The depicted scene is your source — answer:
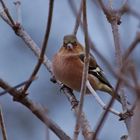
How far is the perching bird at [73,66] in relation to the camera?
4344 mm

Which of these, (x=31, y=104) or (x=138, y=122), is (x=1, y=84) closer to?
(x=31, y=104)

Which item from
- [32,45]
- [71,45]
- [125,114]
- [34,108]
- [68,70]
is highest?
[71,45]

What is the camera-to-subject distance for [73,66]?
15.1 ft

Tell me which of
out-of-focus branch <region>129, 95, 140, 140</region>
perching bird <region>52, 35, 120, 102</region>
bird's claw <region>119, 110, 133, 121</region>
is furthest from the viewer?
perching bird <region>52, 35, 120, 102</region>

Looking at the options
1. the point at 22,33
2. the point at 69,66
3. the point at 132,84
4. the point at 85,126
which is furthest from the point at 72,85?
the point at 132,84

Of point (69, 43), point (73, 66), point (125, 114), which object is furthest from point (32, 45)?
point (73, 66)

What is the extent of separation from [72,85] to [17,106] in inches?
138

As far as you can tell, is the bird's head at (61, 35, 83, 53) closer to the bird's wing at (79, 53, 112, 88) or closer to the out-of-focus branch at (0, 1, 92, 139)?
the bird's wing at (79, 53, 112, 88)

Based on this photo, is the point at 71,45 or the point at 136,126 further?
the point at 71,45

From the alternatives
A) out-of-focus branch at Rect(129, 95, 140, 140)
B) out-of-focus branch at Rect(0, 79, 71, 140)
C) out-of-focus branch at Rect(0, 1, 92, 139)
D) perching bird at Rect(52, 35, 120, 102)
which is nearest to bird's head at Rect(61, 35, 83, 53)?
perching bird at Rect(52, 35, 120, 102)

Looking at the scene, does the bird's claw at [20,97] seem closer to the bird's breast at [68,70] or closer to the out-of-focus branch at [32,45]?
the out-of-focus branch at [32,45]

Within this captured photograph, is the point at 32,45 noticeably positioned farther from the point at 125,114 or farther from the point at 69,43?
the point at 69,43

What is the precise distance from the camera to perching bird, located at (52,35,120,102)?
171 inches

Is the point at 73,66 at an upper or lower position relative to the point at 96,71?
upper
